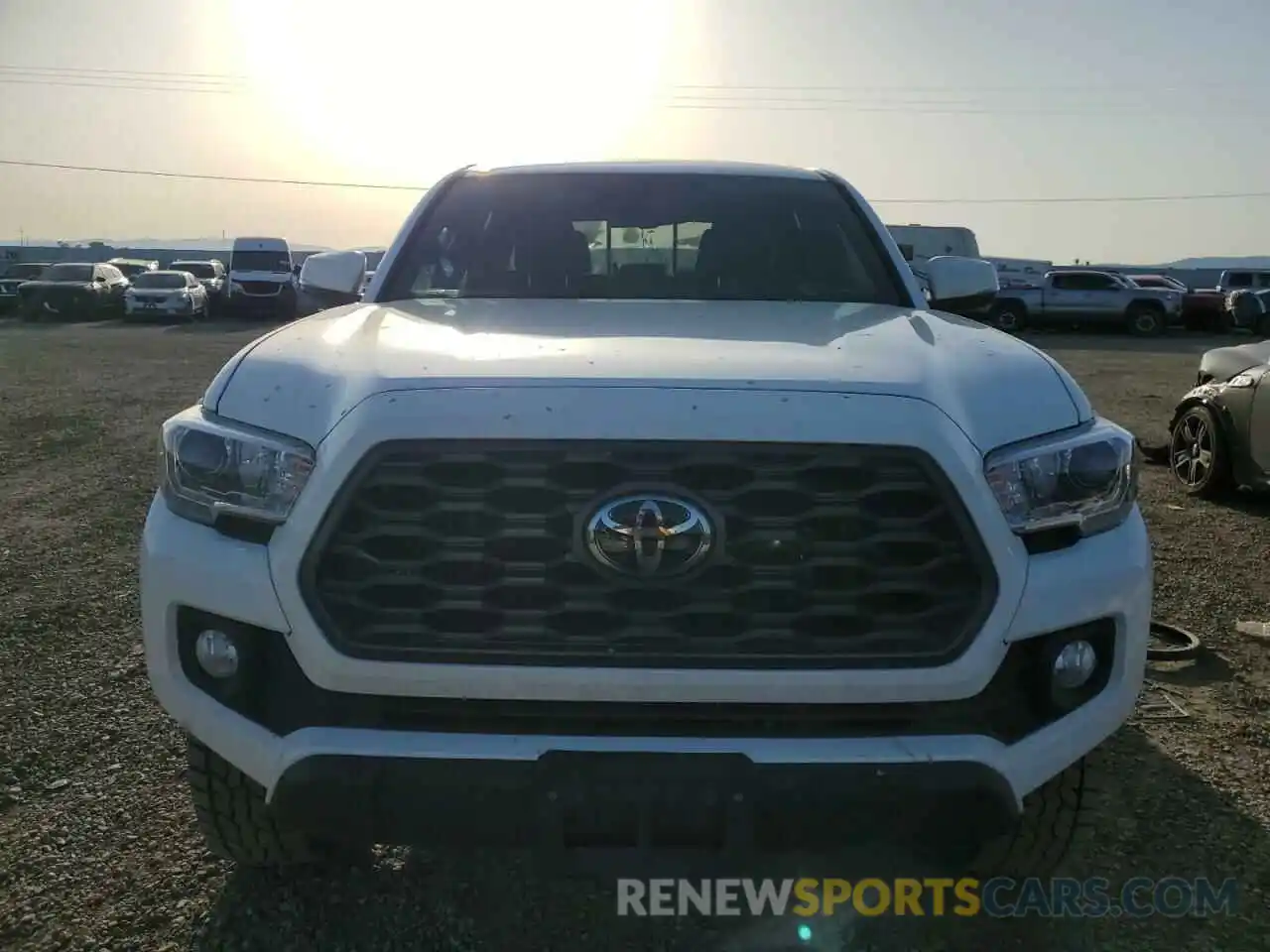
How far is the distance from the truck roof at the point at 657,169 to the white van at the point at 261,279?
28.6 meters

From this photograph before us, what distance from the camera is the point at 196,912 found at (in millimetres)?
2639

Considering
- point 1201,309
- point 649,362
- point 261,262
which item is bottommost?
point 1201,309

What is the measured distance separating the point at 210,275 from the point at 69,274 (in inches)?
189

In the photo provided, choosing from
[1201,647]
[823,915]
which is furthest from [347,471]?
[1201,647]

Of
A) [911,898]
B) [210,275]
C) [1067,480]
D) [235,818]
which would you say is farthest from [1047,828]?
[210,275]

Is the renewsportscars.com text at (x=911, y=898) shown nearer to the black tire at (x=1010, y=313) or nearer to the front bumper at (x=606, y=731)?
the front bumper at (x=606, y=731)

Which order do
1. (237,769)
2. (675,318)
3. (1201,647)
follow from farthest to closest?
(1201,647) → (675,318) → (237,769)

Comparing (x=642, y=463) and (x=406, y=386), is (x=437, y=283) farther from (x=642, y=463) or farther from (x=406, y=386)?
(x=642, y=463)

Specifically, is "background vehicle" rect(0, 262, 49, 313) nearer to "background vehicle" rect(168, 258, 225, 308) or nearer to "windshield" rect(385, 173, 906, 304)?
"background vehicle" rect(168, 258, 225, 308)

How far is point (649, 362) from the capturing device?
2.32m

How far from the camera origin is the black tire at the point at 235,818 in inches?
96.7

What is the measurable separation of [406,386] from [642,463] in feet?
1.66

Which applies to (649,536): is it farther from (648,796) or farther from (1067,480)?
(1067,480)

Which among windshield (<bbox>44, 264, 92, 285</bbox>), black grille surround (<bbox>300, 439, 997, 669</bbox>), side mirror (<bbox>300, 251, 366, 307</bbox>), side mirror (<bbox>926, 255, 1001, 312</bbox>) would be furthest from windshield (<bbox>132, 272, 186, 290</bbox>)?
black grille surround (<bbox>300, 439, 997, 669</bbox>)
